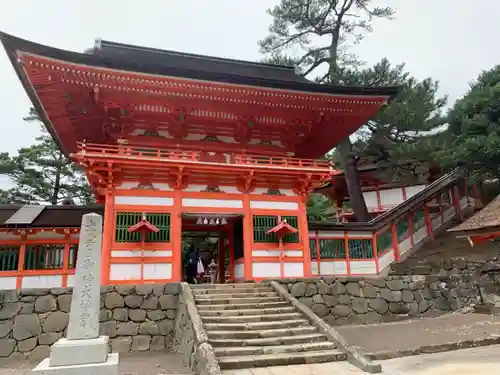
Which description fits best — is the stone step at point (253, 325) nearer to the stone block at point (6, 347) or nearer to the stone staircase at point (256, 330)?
the stone staircase at point (256, 330)

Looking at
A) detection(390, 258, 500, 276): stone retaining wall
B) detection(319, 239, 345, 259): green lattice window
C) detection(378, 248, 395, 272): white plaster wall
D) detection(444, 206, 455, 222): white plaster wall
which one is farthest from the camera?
detection(444, 206, 455, 222): white plaster wall

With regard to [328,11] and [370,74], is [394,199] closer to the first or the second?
[370,74]

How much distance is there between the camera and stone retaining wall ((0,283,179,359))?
905cm

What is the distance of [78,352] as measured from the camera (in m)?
4.93

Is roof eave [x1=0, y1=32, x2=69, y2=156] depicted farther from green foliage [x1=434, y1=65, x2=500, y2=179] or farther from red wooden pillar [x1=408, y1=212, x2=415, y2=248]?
green foliage [x1=434, y1=65, x2=500, y2=179]

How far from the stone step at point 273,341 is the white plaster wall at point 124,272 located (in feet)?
14.5

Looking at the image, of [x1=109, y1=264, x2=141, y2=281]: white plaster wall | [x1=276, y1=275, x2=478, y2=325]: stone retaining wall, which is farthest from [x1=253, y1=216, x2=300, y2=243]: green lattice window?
[x1=109, y1=264, x2=141, y2=281]: white plaster wall

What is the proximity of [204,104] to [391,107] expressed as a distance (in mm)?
11023

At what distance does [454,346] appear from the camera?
26.1 ft

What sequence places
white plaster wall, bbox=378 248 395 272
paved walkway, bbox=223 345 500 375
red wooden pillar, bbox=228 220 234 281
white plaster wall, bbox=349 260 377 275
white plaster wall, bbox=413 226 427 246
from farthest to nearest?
1. white plaster wall, bbox=413 226 427 246
2. white plaster wall, bbox=378 248 395 272
3. white plaster wall, bbox=349 260 377 275
4. red wooden pillar, bbox=228 220 234 281
5. paved walkway, bbox=223 345 500 375

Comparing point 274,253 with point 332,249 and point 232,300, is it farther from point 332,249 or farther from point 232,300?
point 332,249

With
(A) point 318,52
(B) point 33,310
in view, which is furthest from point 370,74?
(B) point 33,310

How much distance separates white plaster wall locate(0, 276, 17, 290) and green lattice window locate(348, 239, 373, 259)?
12171mm

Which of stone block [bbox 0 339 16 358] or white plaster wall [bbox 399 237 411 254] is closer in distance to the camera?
stone block [bbox 0 339 16 358]
